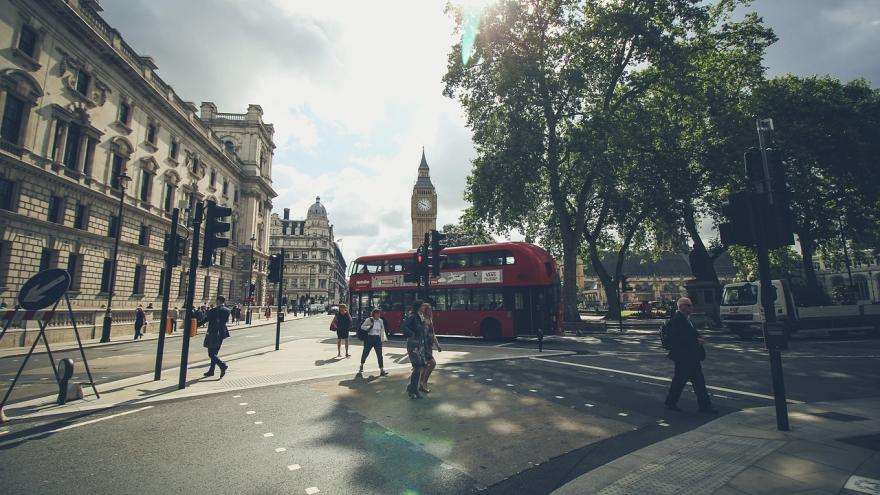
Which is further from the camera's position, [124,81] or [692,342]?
[124,81]

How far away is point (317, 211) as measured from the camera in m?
101

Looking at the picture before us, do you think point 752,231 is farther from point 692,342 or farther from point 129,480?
point 129,480

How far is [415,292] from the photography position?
18781 mm

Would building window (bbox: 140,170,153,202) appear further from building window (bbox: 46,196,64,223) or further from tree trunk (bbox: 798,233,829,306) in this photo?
tree trunk (bbox: 798,233,829,306)

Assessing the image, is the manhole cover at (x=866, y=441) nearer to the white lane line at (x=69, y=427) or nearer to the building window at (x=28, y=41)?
the white lane line at (x=69, y=427)

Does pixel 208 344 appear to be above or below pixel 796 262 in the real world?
below

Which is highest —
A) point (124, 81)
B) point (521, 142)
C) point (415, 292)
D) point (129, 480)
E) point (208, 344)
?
point (124, 81)

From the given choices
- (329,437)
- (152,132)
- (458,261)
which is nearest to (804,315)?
(458,261)

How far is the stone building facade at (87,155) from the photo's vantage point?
60.3ft

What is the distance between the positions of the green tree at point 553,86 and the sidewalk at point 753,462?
19.0 m

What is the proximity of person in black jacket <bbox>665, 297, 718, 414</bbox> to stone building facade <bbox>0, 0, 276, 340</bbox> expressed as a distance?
14.8 m

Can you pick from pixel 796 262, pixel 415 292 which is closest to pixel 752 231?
pixel 415 292

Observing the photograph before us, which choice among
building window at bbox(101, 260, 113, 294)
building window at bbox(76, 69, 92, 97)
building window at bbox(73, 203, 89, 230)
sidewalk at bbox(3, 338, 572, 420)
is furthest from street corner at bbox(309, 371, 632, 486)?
building window at bbox(76, 69, 92, 97)

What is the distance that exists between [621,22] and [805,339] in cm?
1853
